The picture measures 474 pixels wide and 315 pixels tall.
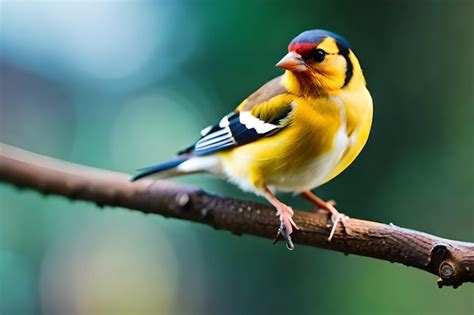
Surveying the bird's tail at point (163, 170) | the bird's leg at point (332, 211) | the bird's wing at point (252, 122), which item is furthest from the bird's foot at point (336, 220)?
the bird's tail at point (163, 170)

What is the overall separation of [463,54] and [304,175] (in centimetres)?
68

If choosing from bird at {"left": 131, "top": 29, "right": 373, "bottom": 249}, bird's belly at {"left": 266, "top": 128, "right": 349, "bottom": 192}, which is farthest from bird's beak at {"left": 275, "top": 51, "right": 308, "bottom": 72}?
bird's belly at {"left": 266, "top": 128, "right": 349, "bottom": 192}


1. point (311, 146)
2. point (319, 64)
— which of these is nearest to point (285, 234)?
point (311, 146)

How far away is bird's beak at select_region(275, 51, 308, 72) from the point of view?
27.7 inches

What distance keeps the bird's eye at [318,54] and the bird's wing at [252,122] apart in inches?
4.0

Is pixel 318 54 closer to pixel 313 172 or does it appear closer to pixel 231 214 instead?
pixel 313 172

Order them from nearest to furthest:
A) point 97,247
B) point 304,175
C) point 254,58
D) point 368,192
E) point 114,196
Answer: point 304,175 → point 114,196 → point 254,58 → point 368,192 → point 97,247

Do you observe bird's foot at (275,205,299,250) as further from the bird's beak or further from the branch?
the bird's beak

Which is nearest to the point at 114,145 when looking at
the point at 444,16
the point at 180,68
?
the point at 180,68

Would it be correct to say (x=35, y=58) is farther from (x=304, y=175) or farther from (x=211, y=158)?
(x=304, y=175)

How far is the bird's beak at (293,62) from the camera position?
70cm

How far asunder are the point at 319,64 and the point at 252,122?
→ 0.59ft

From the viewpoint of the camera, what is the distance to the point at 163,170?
0.97 m

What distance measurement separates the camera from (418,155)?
129 cm
